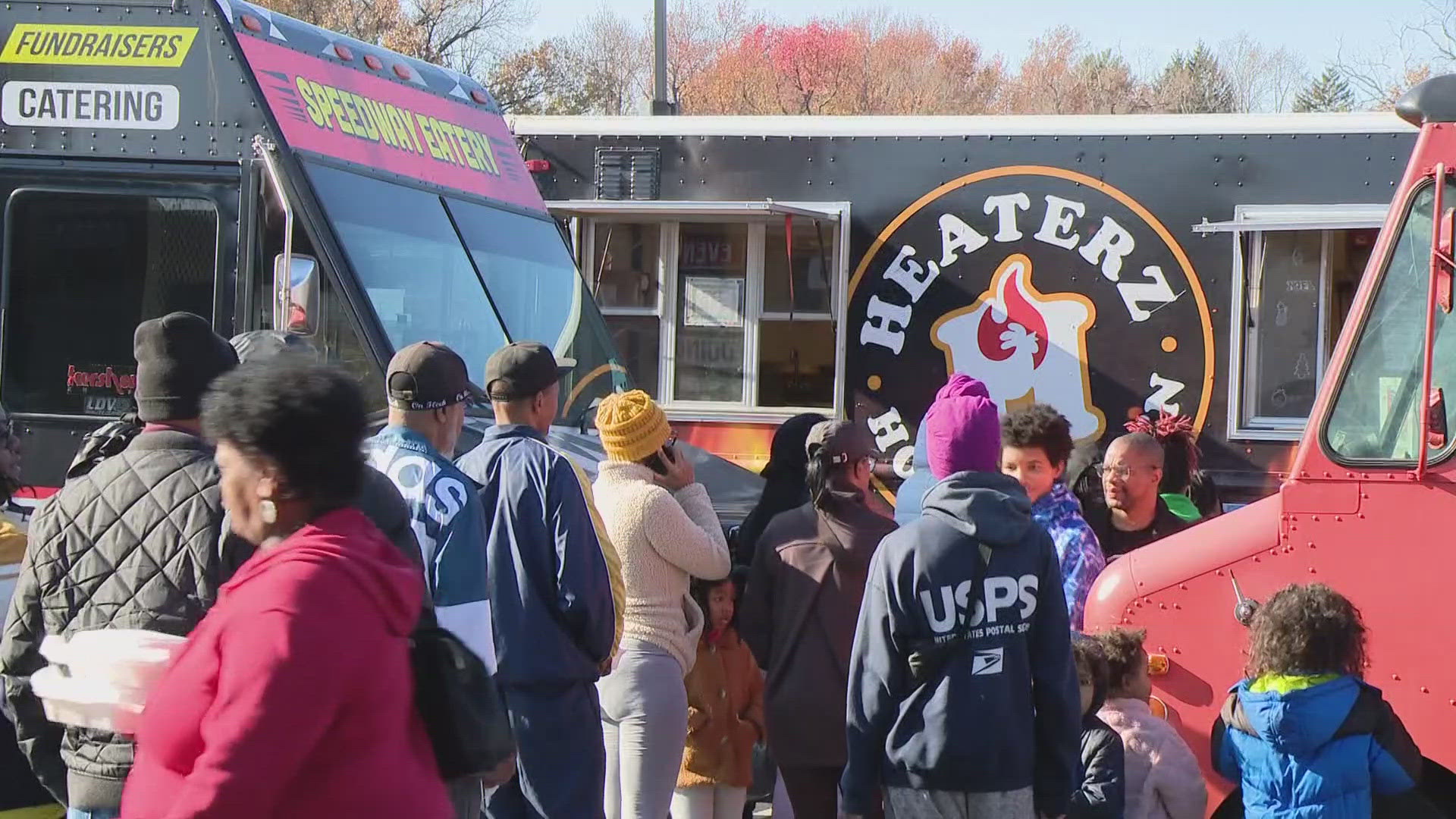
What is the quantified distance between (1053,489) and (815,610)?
85 centimetres

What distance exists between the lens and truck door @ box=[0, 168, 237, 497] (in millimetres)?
5898

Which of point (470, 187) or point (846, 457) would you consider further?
point (470, 187)

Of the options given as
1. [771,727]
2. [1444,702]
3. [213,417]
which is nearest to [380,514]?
[213,417]

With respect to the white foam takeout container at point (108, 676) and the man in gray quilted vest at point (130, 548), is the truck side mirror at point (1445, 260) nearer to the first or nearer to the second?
the man in gray quilted vest at point (130, 548)

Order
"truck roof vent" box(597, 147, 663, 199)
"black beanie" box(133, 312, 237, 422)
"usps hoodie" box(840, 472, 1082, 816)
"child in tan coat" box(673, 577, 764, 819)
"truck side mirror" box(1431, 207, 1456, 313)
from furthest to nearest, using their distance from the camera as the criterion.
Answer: "truck roof vent" box(597, 147, 663, 199) < "child in tan coat" box(673, 577, 764, 819) < "truck side mirror" box(1431, 207, 1456, 313) < "usps hoodie" box(840, 472, 1082, 816) < "black beanie" box(133, 312, 237, 422)

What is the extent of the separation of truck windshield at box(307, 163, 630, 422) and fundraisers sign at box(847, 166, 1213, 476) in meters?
2.17

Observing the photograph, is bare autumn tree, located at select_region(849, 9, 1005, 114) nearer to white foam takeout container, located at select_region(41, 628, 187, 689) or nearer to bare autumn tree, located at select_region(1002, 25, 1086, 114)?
bare autumn tree, located at select_region(1002, 25, 1086, 114)

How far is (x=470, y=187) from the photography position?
696cm

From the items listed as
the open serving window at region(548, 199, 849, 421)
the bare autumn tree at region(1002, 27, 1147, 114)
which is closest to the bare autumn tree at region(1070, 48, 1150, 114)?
the bare autumn tree at region(1002, 27, 1147, 114)

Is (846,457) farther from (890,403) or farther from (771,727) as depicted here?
(890,403)

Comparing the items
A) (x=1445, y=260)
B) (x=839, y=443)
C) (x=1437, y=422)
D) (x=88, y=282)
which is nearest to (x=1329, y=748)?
(x=1437, y=422)

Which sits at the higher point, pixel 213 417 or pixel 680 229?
pixel 680 229

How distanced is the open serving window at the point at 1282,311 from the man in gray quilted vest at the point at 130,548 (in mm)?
6439

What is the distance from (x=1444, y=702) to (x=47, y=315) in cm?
497
